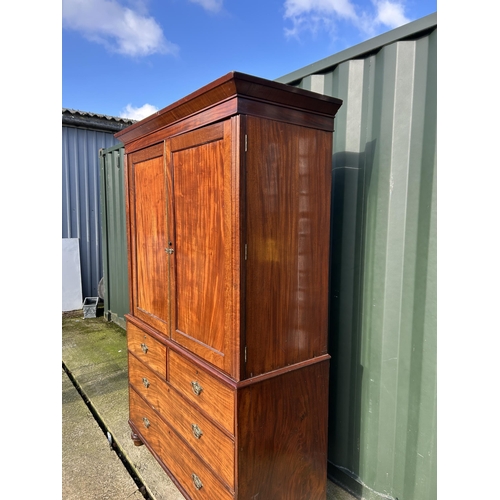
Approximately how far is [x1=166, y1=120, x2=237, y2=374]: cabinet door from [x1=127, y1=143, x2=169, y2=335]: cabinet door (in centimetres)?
11

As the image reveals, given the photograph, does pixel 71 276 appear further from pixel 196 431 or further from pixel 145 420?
pixel 196 431

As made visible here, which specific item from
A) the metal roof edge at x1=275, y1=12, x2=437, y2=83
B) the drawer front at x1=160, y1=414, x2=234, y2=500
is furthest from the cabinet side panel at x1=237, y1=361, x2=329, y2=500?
the metal roof edge at x1=275, y1=12, x2=437, y2=83

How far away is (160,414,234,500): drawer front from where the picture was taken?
4.54 feet

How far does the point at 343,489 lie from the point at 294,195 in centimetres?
159

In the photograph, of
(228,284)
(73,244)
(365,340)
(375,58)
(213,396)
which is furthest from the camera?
(73,244)

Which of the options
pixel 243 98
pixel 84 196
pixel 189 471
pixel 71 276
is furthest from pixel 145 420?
pixel 84 196

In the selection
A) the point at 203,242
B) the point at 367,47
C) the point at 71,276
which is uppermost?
the point at 367,47

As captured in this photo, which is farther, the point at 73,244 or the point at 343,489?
the point at 73,244

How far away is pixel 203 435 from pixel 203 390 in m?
0.21

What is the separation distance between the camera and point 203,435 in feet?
4.71

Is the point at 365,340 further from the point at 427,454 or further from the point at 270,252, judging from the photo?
the point at 270,252

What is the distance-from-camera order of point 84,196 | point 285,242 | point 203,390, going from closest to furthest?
1. point 285,242
2. point 203,390
3. point 84,196

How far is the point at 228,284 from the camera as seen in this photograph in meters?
1.24

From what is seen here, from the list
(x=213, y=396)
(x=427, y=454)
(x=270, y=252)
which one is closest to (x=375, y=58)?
(x=270, y=252)
